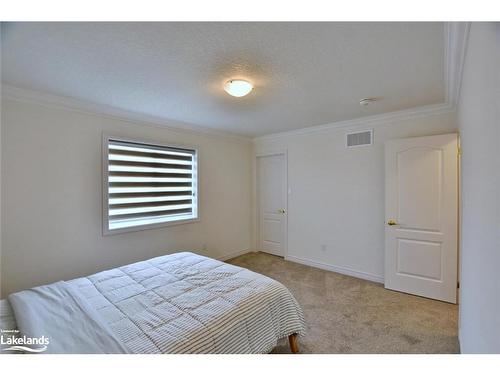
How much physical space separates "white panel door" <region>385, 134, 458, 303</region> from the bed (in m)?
1.89

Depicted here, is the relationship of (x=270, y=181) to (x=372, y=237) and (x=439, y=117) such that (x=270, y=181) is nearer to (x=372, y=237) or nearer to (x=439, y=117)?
(x=372, y=237)

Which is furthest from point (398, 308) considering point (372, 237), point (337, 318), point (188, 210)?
point (188, 210)

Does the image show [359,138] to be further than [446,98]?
Yes

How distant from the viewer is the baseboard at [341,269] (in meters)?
3.24

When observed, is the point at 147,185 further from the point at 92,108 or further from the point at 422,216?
the point at 422,216

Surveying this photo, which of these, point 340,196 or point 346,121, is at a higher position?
point 346,121

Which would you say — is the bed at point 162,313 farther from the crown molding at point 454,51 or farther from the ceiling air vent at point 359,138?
the ceiling air vent at point 359,138

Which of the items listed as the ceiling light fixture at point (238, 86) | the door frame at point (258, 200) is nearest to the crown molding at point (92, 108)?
the door frame at point (258, 200)

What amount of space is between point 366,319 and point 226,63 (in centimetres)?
274

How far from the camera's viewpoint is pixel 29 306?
54.6 inches

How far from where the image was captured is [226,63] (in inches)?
69.9

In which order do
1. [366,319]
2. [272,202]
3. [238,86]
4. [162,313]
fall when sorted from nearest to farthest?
1. [162,313]
2. [238,86]
3. [366,319]
4. [272,202]

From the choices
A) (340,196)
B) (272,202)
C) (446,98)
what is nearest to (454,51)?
(446,98)

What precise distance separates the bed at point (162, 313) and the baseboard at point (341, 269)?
1.96 metres
